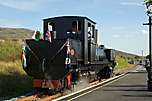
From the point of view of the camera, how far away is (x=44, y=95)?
59.0ft

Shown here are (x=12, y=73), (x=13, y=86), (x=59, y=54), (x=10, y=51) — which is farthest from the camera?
(x=10, y=51)

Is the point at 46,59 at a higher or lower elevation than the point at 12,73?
higher

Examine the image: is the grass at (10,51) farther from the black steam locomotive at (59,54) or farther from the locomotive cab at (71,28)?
the black steam locomotive at (59,54)

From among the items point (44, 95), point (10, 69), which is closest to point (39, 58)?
point (44, 95)

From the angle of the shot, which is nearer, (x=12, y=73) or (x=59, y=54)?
(x=59, y=54)

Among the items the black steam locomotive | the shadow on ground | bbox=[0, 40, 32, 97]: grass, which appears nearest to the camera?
the black steam locomotive

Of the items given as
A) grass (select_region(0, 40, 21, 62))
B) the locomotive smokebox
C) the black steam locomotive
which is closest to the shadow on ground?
the black steam locomotive

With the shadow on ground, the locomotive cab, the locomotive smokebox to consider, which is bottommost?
the shadow on ground

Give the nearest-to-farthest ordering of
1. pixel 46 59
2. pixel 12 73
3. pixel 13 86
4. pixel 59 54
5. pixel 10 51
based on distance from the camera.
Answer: pixel 59 54, pixel 46 59, pixel 13 86, pixel 12 73, pixel 10 51

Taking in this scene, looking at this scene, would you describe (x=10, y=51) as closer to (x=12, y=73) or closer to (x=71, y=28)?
(x=12, y=73)

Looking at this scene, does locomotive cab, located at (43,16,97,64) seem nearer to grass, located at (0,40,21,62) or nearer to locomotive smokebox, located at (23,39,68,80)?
locomotive smokebox, located at (23,39,68,80)

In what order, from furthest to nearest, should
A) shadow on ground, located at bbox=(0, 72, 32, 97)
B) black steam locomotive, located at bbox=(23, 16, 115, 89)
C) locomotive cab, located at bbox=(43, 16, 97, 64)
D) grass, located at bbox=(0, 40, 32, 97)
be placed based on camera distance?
1. locomotive cab, located at bbox=(43, 16, 97, 64)
2. grass, located at bbox=(0, 40, 32, 97)
3. shadow on ground, located at bbox=(0, 72, 32, 97)
4. black steam locomotive, located at bbox=(23, 16, 115, 89)

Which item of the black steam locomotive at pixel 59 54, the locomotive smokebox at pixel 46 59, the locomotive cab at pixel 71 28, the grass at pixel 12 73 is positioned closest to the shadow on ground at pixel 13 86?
the grass at pixel 12 73

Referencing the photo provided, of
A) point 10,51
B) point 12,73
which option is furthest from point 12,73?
point 10,51
